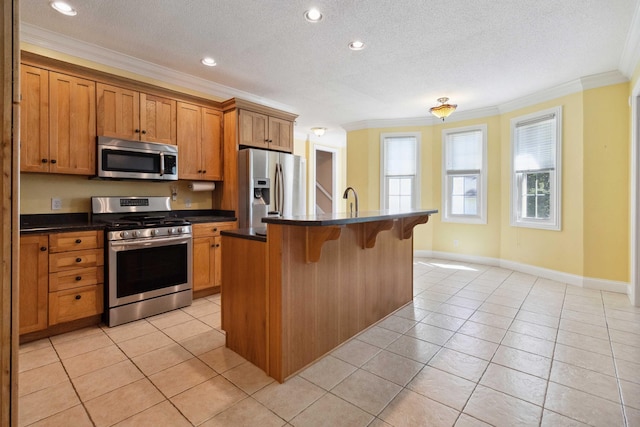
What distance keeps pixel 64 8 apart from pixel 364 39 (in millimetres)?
2543

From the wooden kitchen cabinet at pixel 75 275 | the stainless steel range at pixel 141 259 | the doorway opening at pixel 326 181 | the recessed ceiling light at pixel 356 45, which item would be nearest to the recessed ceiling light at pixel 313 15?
the recessed ceiling light at pixel 356 45

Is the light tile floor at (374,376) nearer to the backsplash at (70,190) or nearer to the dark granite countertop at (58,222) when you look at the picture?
the dark granite countertop at (58,222)

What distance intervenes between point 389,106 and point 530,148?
2.24 m

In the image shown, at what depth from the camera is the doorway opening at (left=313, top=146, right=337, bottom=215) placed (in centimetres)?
805

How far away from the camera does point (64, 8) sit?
99.6 inches

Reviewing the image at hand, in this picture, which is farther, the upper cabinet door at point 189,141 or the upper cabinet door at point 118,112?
the upper cabinet door at point 189,141

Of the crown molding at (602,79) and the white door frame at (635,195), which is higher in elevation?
the crown molding at (602,79)

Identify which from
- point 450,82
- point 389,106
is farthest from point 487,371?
point 389,106

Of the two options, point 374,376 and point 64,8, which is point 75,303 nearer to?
point 64,8

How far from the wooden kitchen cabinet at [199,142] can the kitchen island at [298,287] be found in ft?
6.18

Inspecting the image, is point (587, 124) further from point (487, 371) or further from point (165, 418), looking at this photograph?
point (165, 418)

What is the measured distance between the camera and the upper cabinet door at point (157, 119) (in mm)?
3441

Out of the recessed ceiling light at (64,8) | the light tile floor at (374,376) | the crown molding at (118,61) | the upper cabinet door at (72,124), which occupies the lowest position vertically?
the light tile floor at (374,376)

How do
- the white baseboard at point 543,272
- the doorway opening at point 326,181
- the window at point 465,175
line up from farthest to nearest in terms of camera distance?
the doorway opening at point 326,181, the window at point 465,175, the white baseboard at point 543,272
